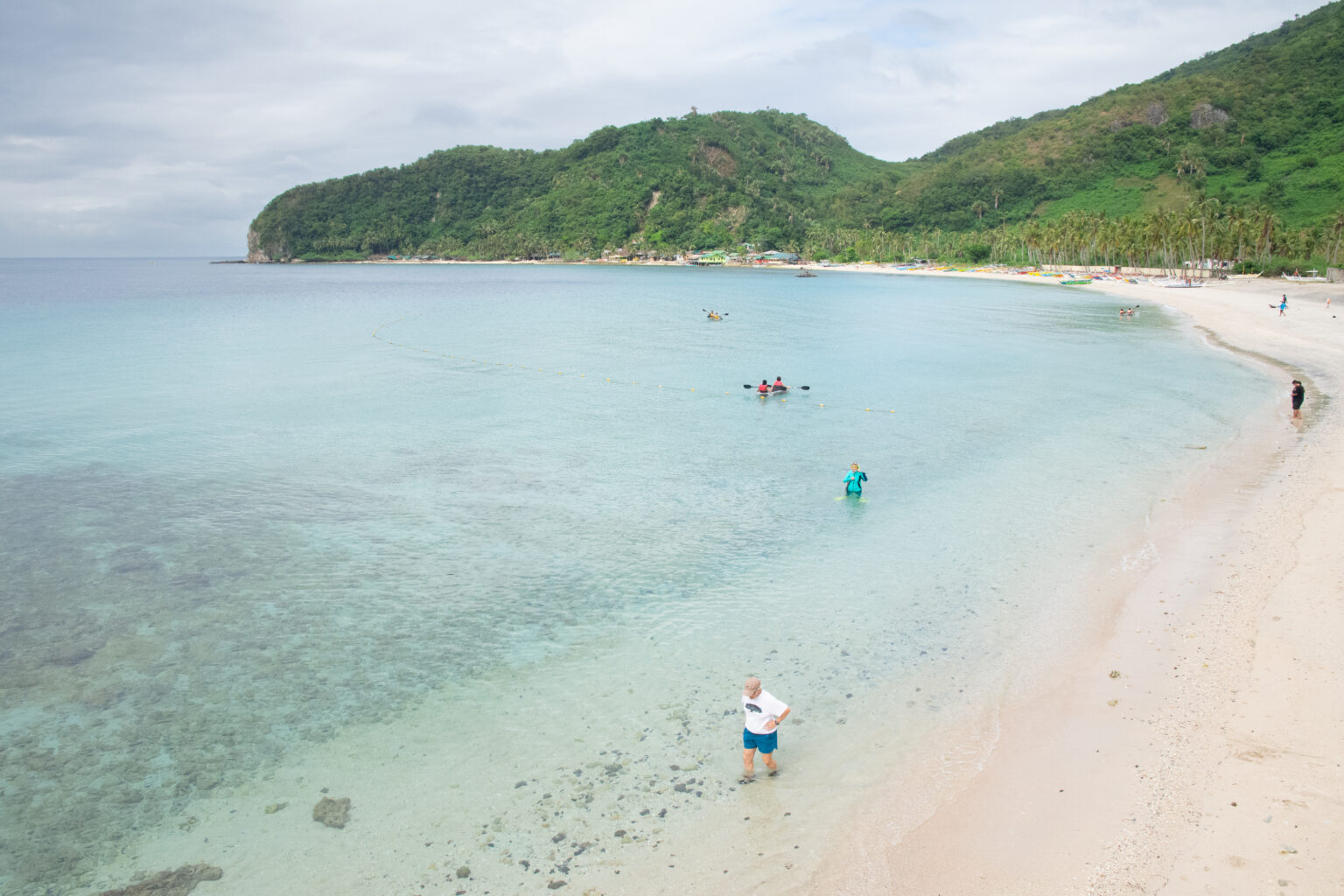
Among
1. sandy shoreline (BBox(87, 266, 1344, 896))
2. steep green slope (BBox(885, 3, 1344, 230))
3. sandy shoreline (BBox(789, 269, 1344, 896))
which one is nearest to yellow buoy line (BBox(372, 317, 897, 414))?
sandy shoreline (BBox(789, 269, 1344, 896))

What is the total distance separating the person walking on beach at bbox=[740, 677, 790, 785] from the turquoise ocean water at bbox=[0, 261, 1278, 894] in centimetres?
47

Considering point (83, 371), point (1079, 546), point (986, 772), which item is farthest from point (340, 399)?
point (986, 772)

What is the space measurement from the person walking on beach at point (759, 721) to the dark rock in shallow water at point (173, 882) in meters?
6.08

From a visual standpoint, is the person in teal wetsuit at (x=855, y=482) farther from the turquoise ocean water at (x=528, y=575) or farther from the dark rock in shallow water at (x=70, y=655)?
the dark rock in shallow water at (x=70, y=655)

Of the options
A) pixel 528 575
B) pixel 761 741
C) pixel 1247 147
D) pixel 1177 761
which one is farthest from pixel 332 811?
pixel 1247 147

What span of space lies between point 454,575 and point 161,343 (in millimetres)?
55059

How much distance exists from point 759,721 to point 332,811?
5.32 m

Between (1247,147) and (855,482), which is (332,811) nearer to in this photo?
(855,482)

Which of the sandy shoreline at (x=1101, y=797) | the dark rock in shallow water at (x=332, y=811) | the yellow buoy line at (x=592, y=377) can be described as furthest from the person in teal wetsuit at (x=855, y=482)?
the dark rock in shallow water at (x=332, y=811)

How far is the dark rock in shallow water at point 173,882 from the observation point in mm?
8562

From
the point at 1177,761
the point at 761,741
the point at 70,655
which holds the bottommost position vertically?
the point at 70,655

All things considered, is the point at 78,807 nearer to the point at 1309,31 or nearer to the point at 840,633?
the point at 840,633

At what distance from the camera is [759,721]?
9.88 metres

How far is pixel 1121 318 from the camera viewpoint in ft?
237
